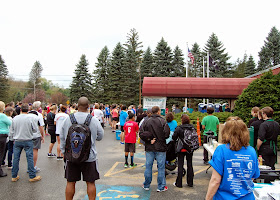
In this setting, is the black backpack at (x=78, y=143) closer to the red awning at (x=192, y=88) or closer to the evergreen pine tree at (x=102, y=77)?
the red awning at (x=192, y=88)

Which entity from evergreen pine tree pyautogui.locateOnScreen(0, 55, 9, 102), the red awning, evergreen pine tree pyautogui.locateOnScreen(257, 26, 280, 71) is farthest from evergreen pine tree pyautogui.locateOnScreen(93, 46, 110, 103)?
the red awning

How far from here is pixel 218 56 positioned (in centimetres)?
4719

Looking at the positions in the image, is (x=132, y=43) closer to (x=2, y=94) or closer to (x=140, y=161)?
(x=2, y=94)

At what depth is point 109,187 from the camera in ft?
18.8

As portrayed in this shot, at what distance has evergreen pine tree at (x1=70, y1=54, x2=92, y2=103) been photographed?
48.8 meters

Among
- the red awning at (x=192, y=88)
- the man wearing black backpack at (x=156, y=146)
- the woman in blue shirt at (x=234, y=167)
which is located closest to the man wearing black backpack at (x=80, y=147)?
the man wearing black backpack at (x=156, y=146)

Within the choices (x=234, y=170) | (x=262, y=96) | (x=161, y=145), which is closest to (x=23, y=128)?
(x=161, y=145)

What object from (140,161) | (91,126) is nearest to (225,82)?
(140,161)

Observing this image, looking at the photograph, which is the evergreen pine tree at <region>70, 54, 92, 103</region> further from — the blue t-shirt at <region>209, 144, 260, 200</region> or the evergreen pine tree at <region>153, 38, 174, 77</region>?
the blue t-shirt at <region>209, 144, 260, 200</region>

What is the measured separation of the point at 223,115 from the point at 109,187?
906 cm

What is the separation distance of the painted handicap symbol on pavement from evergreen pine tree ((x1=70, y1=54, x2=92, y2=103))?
1750 inches

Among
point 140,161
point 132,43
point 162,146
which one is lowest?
point 140,161

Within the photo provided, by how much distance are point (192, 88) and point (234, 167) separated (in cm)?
1307

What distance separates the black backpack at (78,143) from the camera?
3.71 meters
